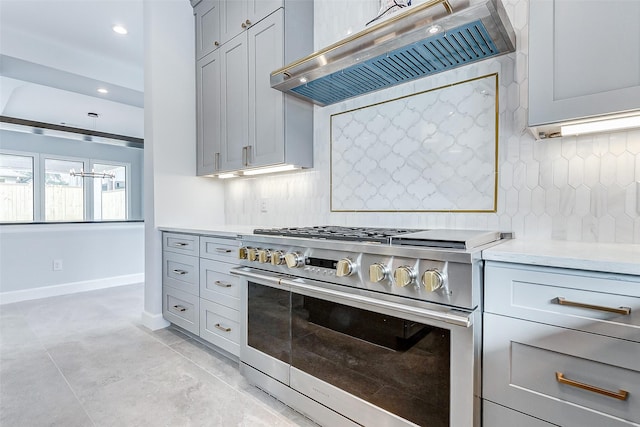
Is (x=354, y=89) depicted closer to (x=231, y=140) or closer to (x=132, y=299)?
(x=231, y=140)

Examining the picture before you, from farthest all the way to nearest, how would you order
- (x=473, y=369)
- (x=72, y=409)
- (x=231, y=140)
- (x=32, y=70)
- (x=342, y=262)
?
1. (x=32, y=70)
2. (x=231, y=140)
3. (x=72, y=409)
4. (x=342, y=262)
5. (x=473, y=369)

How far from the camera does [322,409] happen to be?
60.2 inches

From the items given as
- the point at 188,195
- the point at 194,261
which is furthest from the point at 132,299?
the point at 194,261

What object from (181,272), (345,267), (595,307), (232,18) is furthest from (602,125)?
(181,272)

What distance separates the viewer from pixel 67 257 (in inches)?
167

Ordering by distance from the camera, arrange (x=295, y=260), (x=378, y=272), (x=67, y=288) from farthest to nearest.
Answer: (x=67, y=288) → (x=295, y=260) → (x=378, y=272)

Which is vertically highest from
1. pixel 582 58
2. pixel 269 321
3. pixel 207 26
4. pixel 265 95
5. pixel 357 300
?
pixel 207 26

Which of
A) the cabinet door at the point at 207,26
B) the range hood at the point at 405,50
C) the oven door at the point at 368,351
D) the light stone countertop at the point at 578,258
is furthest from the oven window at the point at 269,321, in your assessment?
the cabinet door at the point at 207,26

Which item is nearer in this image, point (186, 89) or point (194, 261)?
point (194, 261)

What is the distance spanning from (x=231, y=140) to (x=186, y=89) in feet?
2.74

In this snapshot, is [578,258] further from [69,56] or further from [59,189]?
[59,189]

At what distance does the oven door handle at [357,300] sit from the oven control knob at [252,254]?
0.08m

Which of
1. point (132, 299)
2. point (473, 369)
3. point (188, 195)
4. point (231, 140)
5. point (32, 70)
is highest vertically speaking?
point (32, 70)

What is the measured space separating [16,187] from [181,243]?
186 inches
